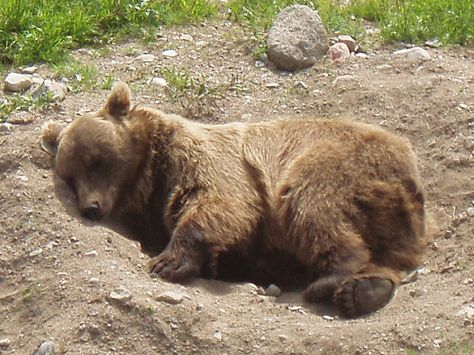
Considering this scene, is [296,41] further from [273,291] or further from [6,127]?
[273,291]

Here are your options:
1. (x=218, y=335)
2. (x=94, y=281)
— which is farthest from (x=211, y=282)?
(x=218, y=335)

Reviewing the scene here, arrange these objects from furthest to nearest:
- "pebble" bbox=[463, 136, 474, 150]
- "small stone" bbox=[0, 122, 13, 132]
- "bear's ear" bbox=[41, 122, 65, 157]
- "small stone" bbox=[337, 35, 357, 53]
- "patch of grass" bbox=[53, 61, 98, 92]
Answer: "small stone" bbox=[337, 35, 357, 53] → "patch of grass" bbox=[53, 61, 98, 92] → "small stone" bbox=[0, 122, 13, 132] → "pebble" bbox=[463, 136, 474, 150] → "bear's ear" bbox=[41, 122, 65, 157]

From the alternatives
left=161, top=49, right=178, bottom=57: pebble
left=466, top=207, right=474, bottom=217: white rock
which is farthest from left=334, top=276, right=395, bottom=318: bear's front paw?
left=161, top=49, right=178, bottom=57: pebble

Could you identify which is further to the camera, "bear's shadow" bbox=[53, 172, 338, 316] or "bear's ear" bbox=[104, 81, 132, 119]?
"bear's ear" bbox=[104, 81, 132, 119]

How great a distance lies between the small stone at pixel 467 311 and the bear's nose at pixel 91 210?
2.44 meters

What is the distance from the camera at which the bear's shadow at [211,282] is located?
253 inches

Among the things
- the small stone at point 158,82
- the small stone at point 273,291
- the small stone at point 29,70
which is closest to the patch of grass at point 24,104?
the small stone at point 29,70

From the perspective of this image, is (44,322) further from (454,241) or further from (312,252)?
(454,241)

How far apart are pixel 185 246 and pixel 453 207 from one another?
181cm

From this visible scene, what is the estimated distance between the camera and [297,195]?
6.90 metres

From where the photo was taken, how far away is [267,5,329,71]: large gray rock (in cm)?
918

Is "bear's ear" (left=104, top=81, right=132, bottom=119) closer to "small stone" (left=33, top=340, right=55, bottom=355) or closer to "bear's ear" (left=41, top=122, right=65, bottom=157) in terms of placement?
"bear's ear" (left=41, top=122, right=65, bottom=157)

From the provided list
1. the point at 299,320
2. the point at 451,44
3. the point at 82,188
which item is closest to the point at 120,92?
the point at 82,188

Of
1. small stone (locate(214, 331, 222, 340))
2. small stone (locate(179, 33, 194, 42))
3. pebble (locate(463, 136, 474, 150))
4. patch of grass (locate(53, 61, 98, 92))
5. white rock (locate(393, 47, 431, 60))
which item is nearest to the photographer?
small stone (locate(214, 331, 222, 340))
